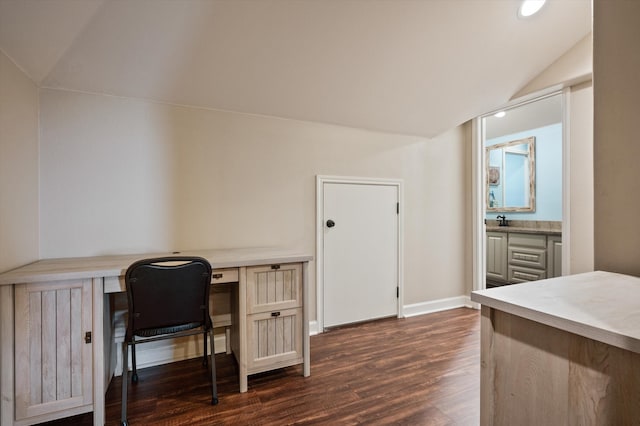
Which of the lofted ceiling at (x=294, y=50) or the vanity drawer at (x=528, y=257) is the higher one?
the lofted ceiling at (x=294, y=50)

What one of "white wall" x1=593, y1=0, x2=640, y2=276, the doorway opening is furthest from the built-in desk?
the doorway opening

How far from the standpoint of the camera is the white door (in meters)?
2.82

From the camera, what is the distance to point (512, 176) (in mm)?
4680

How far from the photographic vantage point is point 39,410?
1.46 m

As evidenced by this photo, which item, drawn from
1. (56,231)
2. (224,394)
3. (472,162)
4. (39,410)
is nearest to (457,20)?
(472,162)

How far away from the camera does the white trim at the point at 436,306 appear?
3.23 m

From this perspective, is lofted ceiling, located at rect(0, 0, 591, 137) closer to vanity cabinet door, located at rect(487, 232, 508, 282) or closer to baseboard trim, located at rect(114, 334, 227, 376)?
baseboard trim, located at rect(114, 334, 227, 376)

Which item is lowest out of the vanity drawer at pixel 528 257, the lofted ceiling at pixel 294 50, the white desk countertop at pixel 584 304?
the vanity drawer at pixel 528 257

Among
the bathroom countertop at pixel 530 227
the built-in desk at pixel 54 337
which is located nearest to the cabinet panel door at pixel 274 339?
the built-in desk at pixel 54 337

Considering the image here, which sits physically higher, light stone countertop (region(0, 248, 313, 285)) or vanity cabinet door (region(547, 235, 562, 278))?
light stone countertop (region(0, 248, 313, 285))

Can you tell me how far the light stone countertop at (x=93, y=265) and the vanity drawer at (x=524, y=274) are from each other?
328cm

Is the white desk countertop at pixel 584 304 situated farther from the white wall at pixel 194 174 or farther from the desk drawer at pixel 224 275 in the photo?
the white wall at pixel 194 174

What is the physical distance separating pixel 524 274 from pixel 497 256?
1.44 ft

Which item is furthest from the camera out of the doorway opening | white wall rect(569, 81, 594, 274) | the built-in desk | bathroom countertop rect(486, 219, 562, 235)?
bathroom countertop rect(486, 219, 562, 235)
